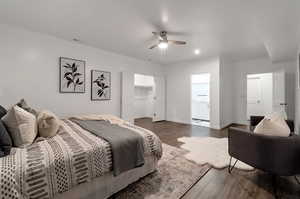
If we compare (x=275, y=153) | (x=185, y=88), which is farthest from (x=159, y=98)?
(x=275, y=153)

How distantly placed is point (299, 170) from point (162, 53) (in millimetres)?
4113

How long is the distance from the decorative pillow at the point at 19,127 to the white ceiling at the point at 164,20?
1.69 meters

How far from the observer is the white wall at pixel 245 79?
4746 millimetres

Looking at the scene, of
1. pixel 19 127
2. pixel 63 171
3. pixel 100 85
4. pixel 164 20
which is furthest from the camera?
pixel 100 85

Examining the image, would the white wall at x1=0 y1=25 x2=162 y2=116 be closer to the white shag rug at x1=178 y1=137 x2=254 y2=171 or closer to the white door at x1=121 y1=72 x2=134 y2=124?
the white door at x1=121 y1=72 x2=134 y2=124

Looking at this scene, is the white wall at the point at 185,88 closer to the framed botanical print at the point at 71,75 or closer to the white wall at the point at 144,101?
the white wall at the point at 144,101

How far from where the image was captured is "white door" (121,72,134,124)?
16.0 ft

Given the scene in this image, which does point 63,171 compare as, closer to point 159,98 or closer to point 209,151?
point 209,151

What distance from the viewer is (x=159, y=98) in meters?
6.44

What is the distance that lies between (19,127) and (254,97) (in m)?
6.97

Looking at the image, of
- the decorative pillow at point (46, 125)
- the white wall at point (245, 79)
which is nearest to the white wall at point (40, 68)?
the decorative pillow at point (46, 125)

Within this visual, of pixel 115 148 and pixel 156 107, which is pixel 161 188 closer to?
pixel 115 148

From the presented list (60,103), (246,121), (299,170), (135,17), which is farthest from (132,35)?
(246,121)

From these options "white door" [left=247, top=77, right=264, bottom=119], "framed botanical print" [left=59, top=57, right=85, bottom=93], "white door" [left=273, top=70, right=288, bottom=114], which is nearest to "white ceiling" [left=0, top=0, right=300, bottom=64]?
"framed botanical print" [left=59, top=57, right=85, bottom=93]
